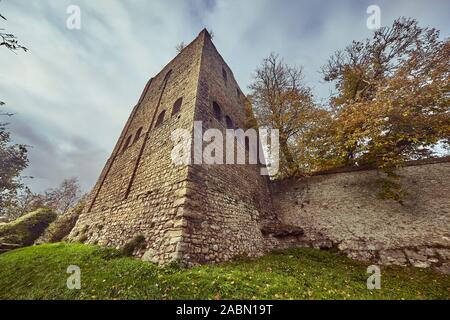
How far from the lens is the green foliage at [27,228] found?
10.6 meters

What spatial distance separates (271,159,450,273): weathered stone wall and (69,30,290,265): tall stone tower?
7.09 feet

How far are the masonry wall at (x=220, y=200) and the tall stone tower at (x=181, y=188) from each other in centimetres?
3

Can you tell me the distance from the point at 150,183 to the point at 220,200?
2.75 m

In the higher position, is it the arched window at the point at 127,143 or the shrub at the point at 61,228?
the arched window at the point at 127,143

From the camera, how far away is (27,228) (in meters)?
11.5

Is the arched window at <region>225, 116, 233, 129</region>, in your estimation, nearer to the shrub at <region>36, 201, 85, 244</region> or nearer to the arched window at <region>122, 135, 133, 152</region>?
the arched window at <region>122, 135, 133, 152</region>

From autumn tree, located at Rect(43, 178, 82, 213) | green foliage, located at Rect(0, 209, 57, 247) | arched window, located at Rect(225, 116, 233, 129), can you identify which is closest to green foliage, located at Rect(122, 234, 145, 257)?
arched window, located at Rect(225, 116, 233, 129)

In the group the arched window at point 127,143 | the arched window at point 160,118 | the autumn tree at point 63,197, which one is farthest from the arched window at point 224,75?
the autumn tree at point 63,197

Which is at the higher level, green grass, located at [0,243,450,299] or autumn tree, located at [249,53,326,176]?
autumn tree, located at [249,53,326,176]

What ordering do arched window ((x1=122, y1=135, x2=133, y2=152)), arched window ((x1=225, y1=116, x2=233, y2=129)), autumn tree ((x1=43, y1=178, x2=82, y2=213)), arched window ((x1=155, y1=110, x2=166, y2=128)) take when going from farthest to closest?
1. autumn tree ((x1=43, y1=178, x2=82, y2=213))
2. arched window ((x1=122, y1=135, x2=133, y2=152))
3. arched window ((x1=225, y1=116, x2=233, y2=129))
4. arched window ((x1=155, y1=110, x2=166, y2=128))

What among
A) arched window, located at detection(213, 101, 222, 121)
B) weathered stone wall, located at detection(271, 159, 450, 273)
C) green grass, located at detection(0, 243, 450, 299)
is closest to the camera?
green grass, located at detection(0, 243, 450, 299)

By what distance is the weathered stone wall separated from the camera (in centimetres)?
640

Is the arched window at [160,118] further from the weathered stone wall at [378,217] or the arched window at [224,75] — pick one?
the weathered stone wall at [378,217]
